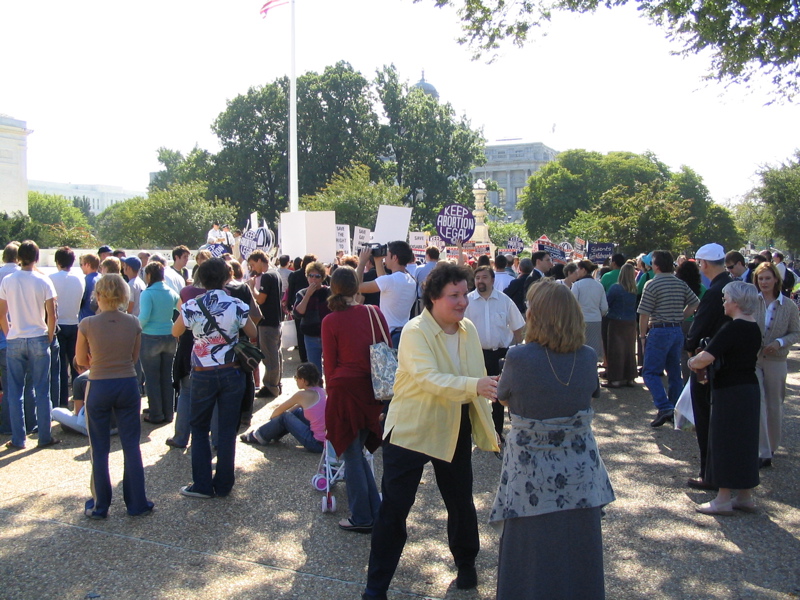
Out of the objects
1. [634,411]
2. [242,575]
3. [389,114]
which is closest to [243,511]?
[242,575]

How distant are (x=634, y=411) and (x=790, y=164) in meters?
33.3

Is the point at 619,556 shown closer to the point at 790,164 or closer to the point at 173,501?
the point at 173,501

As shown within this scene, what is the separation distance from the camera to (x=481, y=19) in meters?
12.5

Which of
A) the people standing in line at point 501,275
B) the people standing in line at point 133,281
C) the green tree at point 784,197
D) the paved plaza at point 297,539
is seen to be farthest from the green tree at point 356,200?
the paved plaza at point 297,539

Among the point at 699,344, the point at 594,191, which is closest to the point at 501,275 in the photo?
the point at 699,344

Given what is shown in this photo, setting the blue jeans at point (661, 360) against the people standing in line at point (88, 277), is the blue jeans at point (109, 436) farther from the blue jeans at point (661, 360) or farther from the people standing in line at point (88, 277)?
the blue jeans at point (661, 360)

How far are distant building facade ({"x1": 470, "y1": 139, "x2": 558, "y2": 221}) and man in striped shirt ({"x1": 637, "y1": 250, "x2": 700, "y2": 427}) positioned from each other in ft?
385

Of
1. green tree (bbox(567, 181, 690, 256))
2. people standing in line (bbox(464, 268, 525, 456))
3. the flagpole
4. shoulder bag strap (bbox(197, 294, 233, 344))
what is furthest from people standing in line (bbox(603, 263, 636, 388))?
the flagpole

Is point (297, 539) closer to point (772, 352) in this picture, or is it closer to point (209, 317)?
point (209, 317)

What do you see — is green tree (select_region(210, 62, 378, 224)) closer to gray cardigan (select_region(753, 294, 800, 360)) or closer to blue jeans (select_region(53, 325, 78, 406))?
blue jeans (select_region(53, 325, 78, 406))

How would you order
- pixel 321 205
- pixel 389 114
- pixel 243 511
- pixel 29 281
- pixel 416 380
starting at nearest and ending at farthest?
pixel 416 380, pixel 243 511, pixel 29 281, pixel 321 205, pixel 389 114

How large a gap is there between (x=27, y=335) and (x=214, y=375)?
2.74 metres

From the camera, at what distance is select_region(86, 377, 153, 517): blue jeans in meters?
5.30

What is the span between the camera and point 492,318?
7203 mm
